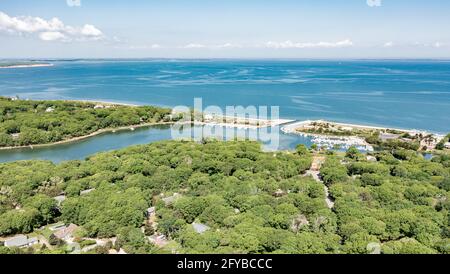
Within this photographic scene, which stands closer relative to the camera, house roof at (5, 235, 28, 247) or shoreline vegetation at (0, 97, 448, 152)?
house roof at (5, 235, 28, 247)

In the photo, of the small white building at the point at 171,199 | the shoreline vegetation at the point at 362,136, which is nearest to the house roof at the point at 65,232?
the small white building at the point at 171,199

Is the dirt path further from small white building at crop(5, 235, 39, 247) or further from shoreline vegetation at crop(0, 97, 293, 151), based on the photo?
shoreline vegetation at crop(0, 97, 293, 151)

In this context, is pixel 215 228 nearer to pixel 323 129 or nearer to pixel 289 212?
pixel 289 212

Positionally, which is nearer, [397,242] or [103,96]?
[397,242]

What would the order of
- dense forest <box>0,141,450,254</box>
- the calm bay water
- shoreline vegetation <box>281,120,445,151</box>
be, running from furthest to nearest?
1. shoreline vegetation <box>281,120,445,151</box>
2. the calm bay water
3. dense forest <box>0,141,450,254</box>

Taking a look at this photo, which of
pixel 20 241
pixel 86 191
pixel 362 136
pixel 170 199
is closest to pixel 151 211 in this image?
pixel 170 199

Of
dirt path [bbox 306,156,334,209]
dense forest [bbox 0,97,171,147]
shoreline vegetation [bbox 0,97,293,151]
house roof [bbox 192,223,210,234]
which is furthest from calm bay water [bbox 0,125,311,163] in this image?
house roof [bbox 192,223,210,234]
